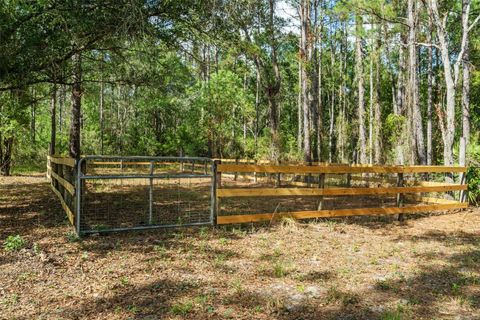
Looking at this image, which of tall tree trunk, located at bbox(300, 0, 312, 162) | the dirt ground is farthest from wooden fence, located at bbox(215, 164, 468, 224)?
tall tree trunk, located at bbox(300, 0, 312, 162)

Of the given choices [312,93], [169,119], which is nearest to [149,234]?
[312,93]

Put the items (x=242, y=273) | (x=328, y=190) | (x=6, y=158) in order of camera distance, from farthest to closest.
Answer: (x=6, y=158) → (x=328, y=190) → (x=242, y=273)

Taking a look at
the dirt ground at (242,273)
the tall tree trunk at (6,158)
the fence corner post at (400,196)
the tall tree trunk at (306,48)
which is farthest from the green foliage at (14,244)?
the tall tree trunk at (6,158)

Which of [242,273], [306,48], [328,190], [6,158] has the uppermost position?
[306,48]

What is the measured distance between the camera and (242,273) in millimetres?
4898

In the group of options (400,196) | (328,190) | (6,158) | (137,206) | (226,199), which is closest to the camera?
(328,190)

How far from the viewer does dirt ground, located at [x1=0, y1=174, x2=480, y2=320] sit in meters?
3.82

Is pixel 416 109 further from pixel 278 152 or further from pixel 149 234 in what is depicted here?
pixel 149 234

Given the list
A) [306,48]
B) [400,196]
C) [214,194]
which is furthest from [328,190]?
[306,48]

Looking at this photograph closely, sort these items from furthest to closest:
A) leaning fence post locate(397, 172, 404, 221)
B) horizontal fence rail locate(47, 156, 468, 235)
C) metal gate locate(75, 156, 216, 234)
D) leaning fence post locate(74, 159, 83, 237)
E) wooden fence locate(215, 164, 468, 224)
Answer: leaning fence post locate(397, 172, 404, 221)
wooden fence locate(215, 164, 468, 224)
horizontal fence rail locate(47, 156, 468, 235)
metal gate locate(75, 156, 216, 234)
leaning fence post locate(74, 159, 83, 237)

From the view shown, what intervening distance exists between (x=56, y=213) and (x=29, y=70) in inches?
123

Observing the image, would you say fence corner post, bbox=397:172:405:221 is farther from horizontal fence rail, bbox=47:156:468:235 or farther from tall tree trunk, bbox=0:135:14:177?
tall tree trunk, bbox=0:135:14:177

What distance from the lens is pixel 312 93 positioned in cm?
2031

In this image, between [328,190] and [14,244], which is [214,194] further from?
[14,244]
